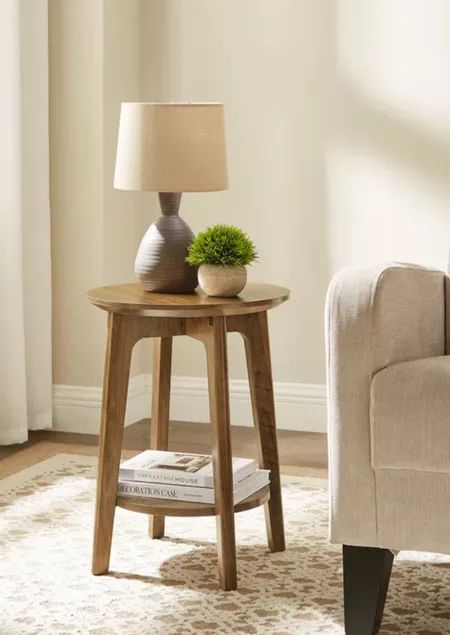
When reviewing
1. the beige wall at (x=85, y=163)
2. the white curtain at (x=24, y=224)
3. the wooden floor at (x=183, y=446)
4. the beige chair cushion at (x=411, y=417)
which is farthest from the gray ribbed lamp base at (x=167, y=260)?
the beige wall at (x=85, y=163)

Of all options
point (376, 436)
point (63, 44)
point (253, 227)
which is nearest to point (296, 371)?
point (253, 227)

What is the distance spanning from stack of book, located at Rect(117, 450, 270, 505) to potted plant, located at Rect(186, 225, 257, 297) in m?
0.37

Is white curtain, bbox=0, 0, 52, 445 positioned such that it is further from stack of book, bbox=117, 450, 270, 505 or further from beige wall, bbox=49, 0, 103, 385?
stack of book, bbox=117, 450, 270, 505

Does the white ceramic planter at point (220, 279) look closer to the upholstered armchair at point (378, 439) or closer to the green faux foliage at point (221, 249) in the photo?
the green faux foliage at point (221, 249)

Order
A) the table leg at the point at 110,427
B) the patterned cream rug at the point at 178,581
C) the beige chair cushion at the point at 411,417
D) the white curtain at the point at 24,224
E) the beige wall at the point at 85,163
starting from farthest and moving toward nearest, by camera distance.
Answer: the beige wall at the point at 85,163 < the white curtain at the point at 24,224 < the table leg at the point at 110,427 < the patterned cream rug at the point at 178,581 < the beige chair cushion at the point at 411,417

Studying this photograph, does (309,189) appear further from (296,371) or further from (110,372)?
(110,372)

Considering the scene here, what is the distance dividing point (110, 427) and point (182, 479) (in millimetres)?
186

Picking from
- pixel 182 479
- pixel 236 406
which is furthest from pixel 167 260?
pixel 236 406

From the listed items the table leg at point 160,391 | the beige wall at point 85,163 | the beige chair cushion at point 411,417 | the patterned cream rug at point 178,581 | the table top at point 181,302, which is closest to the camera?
the beige chair cushion at point 411,417

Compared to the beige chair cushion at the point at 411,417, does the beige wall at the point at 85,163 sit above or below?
above

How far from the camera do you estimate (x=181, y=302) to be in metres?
2.27

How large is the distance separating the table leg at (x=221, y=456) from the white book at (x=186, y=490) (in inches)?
1.6

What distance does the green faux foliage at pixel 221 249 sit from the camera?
2.31m

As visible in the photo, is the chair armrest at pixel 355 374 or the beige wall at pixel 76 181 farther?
the beige wall at pixel 76 181
